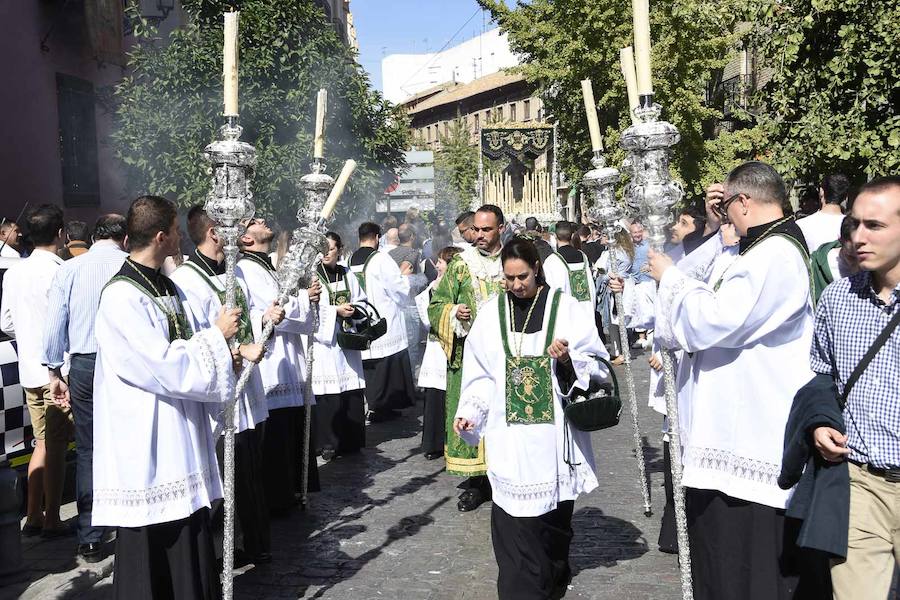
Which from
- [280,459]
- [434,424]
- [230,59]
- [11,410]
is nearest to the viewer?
[230,59]

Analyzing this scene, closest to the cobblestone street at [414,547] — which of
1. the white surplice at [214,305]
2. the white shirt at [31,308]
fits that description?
the white surplice at [214,305]

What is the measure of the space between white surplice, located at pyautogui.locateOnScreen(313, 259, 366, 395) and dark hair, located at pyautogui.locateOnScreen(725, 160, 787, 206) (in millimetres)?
5054

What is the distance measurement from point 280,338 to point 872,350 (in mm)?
4588

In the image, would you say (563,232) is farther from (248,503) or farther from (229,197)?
(229,197)

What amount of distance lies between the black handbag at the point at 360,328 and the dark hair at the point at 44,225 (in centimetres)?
238

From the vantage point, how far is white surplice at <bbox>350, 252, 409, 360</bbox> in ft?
35.9

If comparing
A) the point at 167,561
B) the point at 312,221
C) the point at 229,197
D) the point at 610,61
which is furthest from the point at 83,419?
the point at 610,61

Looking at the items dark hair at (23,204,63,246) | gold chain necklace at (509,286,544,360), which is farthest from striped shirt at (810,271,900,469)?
dark hair at (23,204,63,246)

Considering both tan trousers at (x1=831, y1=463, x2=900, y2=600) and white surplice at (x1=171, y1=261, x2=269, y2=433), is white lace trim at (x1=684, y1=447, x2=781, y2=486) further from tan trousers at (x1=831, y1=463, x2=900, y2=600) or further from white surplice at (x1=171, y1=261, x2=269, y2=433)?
white surplice at (x1=171, y1=261, x2=269, y2=433)

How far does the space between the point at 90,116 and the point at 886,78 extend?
1155 cm

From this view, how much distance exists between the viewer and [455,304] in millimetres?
7629

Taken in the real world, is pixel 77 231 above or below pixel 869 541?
above

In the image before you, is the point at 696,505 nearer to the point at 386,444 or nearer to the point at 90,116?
the point at 386,444

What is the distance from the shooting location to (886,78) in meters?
9.78
